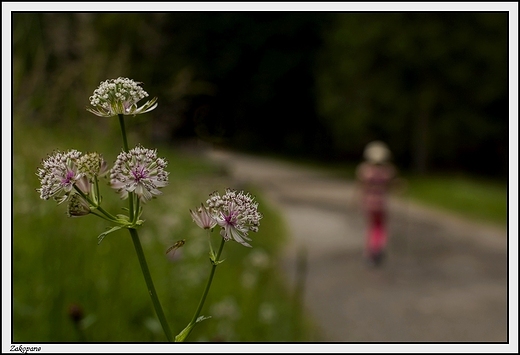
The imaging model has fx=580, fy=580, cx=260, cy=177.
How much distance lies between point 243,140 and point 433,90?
10.0m

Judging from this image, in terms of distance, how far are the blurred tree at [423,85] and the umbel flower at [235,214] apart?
49.0 feet

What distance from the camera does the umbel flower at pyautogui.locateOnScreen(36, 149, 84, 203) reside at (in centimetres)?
48

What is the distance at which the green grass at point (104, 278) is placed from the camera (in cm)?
224

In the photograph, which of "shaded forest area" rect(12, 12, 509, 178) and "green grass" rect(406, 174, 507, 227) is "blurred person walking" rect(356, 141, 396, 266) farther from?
"green grass" rect(406, 174, 507, 227)

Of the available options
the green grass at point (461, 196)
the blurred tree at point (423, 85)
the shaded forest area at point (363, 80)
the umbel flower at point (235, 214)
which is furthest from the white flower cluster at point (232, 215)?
the blurred tree at point (423, 85)

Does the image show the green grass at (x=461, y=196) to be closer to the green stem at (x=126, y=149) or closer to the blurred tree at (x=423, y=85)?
the blurred tree at (x=423, y=85)

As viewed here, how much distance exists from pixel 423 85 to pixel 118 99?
→ 1628 cm

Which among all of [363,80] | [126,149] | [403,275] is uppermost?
[363,80]

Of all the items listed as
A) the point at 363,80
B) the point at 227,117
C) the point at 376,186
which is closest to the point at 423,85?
the point at 363,80

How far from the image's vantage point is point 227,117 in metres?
0.92

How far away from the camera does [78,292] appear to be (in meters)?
2.60

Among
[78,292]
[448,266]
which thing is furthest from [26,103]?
[448,266]

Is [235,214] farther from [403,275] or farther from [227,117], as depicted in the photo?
[403,275]

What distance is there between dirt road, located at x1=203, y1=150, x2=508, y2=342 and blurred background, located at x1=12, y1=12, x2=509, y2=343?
2.34ft
